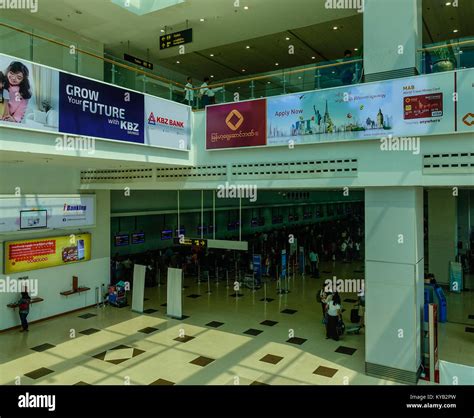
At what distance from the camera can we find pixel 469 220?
17984 millimetres

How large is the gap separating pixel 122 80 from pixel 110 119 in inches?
49.9

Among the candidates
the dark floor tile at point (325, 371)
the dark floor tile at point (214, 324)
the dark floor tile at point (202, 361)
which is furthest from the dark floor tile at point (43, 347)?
the dark floor tile at point (325, 371)

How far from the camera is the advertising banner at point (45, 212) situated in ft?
33.6

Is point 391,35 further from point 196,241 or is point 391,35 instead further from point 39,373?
point 39,373

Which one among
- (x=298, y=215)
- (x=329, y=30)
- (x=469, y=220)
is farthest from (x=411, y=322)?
(x=298, y=215)

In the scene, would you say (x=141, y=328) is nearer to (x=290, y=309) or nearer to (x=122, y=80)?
(x=290, y=309)

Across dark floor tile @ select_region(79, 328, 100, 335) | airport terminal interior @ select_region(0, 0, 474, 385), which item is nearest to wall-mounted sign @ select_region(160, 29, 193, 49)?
airport terminal interior @ select_region(0, 0, 474, 385)

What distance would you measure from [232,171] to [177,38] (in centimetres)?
472

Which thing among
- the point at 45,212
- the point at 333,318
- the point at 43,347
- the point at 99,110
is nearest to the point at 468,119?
the point at 333,318

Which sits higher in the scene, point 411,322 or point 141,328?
point 411,322

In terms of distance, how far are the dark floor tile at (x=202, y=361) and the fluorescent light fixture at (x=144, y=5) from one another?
28.7ft

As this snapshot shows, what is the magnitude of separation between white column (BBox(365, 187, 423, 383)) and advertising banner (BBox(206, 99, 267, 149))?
9.04 ft

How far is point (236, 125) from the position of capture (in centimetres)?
910
